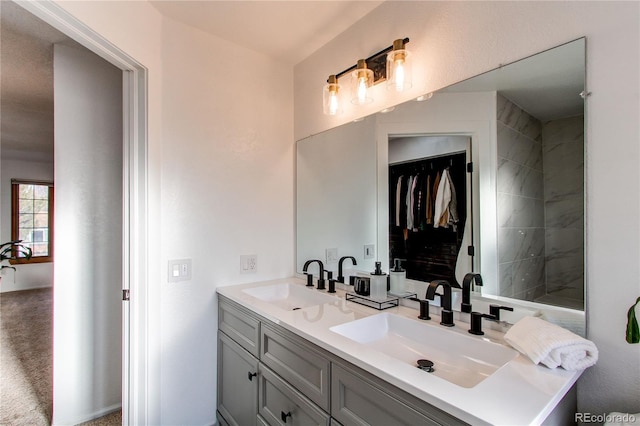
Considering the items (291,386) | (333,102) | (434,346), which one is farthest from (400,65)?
(291,386)

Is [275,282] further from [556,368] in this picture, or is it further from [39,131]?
[39,131]

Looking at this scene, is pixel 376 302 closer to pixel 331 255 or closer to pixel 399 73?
pixel 331 255

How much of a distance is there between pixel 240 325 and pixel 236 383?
0.34 m

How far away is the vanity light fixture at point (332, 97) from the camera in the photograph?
189 cm

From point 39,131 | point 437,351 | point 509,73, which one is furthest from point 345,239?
point 39,131

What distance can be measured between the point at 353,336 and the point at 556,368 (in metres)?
0.68

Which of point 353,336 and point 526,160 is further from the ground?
point 526,160

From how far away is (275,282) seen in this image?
2.14m

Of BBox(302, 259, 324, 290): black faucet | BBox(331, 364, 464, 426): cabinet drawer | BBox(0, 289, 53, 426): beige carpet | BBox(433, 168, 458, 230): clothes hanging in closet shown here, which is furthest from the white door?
BBox(433, 168, 458, 230): clothes hanging in closet

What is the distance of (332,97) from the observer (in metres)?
1.90

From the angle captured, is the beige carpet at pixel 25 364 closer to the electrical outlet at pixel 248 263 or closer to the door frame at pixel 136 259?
the door frame at pixel 136 259

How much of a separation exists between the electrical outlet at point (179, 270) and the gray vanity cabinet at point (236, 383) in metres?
0.42

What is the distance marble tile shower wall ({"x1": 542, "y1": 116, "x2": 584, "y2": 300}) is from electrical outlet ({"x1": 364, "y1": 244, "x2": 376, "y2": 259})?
2.64 feet

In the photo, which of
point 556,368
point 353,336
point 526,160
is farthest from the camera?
point 353,336
